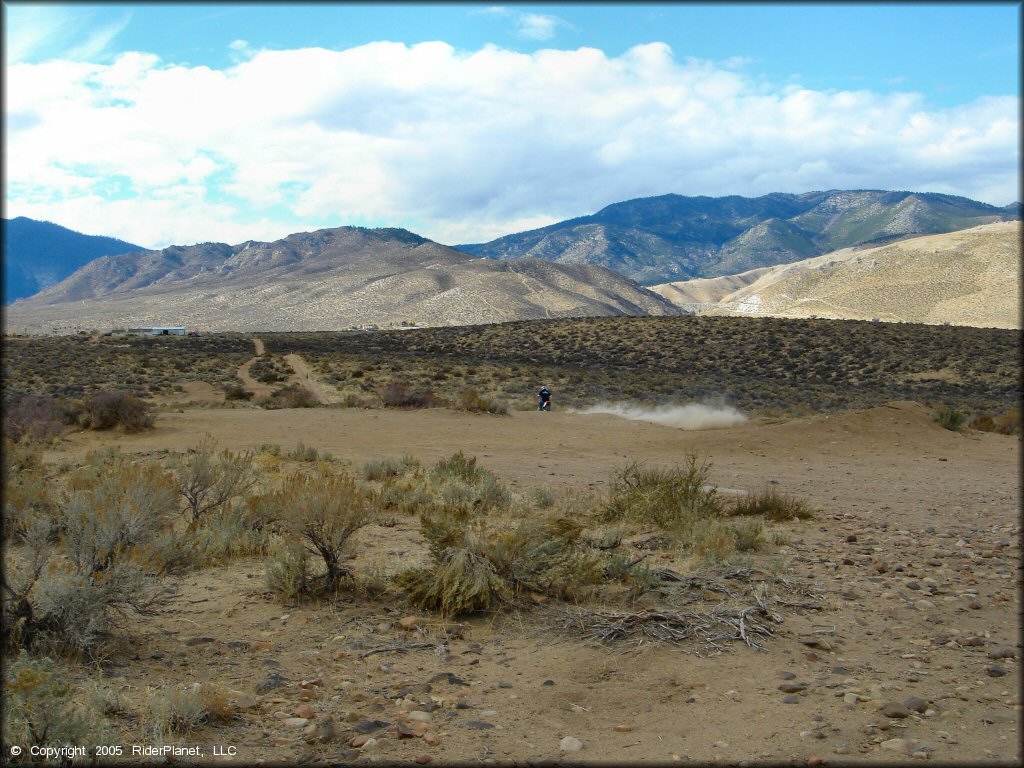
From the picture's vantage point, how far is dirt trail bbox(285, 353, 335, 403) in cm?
3475

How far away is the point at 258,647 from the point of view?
19.5ft

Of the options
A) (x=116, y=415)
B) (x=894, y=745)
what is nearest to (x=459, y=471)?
(x=894, y=745)

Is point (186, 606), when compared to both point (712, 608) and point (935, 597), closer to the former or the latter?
point (712, 608)

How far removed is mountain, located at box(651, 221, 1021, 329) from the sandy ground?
9630 cm

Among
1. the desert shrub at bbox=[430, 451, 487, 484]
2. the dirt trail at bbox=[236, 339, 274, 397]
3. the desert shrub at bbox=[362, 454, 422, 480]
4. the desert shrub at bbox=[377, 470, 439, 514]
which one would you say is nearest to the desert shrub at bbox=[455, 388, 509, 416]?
the desert shrub at bbox=[362, 454, 422, 480]

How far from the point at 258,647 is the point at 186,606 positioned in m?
1.33

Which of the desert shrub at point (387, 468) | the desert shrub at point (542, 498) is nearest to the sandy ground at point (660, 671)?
the desert shrub at point (542, 498)

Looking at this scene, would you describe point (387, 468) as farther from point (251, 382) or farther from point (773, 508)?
point (251, 382)

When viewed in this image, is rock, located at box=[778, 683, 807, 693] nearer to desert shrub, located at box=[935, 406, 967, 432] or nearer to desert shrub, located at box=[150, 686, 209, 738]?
desert shrub, located at box=[150, 686, 209, 738]

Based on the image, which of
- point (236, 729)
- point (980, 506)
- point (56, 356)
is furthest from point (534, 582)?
point (56, 356)

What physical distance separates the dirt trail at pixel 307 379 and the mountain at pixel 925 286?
7973 centimetres

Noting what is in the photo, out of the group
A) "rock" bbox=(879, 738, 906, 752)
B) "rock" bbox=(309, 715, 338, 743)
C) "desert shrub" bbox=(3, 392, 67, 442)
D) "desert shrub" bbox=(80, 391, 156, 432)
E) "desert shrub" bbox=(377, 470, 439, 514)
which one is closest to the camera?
"rock" bbox=(879, 738, 906, 752)

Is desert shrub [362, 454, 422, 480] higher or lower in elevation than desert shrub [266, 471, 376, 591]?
lower

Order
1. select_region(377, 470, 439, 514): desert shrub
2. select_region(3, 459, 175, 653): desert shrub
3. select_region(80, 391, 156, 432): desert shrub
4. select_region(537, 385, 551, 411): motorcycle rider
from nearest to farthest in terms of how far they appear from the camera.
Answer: select_region(3, 459, 175, 653): desert shrub < select_region(377, 470, 439, 514): desert shrub < select_region(80, 391, 156, 432): desert shrub < select_region(537, 385, 551, 411): motorcycle rider
